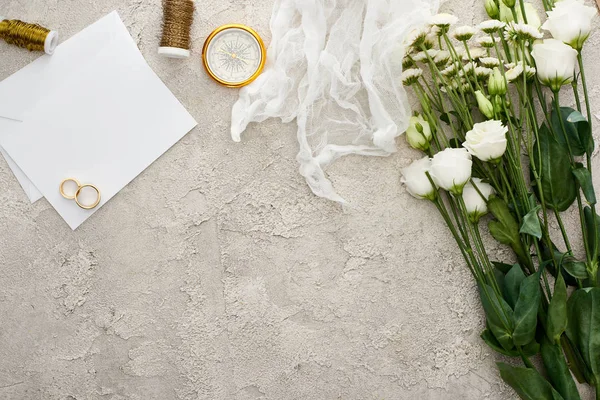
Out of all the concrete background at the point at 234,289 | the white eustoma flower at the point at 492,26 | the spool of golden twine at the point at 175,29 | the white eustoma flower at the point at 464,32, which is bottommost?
the concrete background at the point at 234,289

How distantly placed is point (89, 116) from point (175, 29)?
0.69ft

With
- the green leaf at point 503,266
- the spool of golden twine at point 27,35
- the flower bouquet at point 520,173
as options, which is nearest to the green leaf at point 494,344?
the flower bouquet at point 520,173

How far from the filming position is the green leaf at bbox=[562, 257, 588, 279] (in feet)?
2.73

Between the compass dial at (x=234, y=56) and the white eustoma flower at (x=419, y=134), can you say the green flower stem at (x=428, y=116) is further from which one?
the compass dial at (x=234, y=56)

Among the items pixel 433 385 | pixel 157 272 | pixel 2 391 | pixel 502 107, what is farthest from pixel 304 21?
pixel 2 391

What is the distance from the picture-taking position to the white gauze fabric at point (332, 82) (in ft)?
2.86

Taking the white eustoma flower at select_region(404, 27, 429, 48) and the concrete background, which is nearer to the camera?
the white eustoma flower at select_region(404, 27, 429, 48)

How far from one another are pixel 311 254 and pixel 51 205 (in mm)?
459

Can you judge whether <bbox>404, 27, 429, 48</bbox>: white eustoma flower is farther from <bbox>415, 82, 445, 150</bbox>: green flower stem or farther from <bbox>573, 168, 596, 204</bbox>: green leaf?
<bbox>573, 168, 596, 204</bbox>: green leaf

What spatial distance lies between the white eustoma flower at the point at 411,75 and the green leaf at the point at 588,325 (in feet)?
1.37

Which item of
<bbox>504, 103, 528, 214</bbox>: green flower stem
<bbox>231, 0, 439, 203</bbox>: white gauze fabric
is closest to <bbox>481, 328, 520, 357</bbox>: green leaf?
<bbox>504, 103, 528, 214</bbox>: green flower stem

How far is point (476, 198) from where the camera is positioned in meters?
0.85

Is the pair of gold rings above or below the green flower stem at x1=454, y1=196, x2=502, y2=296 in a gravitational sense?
below

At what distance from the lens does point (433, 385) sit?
92 centimetres
